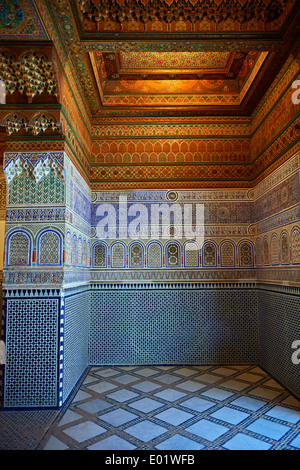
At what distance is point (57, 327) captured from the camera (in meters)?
2.96

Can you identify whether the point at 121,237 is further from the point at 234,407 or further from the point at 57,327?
the point at 234,407

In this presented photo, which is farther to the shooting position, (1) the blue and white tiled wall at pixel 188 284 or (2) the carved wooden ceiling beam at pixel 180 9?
(1) the blue and white tiled wall at pixel 188 284

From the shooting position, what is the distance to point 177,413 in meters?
2.73

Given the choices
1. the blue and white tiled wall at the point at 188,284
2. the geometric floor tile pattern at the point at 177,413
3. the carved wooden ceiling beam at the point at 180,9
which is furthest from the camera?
the blue and white tiled wall at the point at 188,284

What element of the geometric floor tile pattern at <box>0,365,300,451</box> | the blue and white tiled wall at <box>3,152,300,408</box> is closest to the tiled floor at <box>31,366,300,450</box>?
the geometric floor tile pattern at <box>0,365,300,451</box>

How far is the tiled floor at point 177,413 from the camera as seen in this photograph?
2260 mm

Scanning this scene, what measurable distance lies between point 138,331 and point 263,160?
2760 millimetres

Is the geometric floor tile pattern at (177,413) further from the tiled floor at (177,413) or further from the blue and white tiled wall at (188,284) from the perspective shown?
the blue and white tiled wall at (188,284)

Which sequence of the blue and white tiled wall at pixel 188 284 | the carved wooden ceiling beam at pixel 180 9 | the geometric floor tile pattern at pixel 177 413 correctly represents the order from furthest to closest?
the blue and white tiled wall at pixel 188 284 → the carved wooden ceiling beam at pixel 180 9 → the geometric floor tile pattern at pixel 177 413

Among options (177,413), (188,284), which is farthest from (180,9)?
(177,413)

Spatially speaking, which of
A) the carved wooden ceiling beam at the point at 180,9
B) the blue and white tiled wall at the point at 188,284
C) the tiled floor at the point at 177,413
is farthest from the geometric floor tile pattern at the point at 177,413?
the carved wooden ceiling beam at the point at 180,9

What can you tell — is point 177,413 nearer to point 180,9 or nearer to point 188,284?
point 188,284

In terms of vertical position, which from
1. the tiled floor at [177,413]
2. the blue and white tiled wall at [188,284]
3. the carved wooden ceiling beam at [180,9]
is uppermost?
the carved wooden ceiling beam at [180,9]

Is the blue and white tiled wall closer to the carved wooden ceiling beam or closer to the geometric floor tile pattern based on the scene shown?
the geometric floor tile pattern
